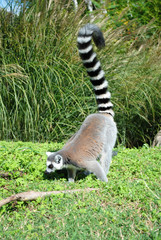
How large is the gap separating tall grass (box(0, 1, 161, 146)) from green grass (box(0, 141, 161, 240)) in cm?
163

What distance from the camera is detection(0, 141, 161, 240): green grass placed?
2436 mm

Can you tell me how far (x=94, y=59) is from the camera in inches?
162

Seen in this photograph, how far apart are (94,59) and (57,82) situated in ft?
5.44

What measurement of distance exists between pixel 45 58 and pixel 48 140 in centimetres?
160

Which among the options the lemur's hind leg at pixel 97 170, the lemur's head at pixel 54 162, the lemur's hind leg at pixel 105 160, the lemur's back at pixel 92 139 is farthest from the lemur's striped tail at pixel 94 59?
the lemur's head at pixel 54 162

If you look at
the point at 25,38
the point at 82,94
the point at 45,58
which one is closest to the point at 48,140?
the point at 82,94

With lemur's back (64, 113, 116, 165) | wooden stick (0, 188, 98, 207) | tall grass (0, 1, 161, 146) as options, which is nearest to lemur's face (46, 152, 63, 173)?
lemur's back (64, 113, 116, 165)

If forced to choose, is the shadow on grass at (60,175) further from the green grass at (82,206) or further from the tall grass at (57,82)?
the tall grass at (57,82)

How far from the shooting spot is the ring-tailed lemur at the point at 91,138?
141 inches

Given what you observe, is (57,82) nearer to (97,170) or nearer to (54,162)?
(54,162)

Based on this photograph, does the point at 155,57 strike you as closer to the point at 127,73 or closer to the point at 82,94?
the point at 127,73

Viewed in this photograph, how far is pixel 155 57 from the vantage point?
6566mm

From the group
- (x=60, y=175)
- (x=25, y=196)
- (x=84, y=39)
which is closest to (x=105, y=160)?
(x=60, y=175)

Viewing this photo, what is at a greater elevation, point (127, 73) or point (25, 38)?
point (25, 38)
